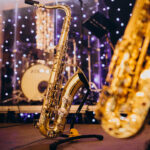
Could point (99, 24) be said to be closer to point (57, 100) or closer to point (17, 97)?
point (57, 100)

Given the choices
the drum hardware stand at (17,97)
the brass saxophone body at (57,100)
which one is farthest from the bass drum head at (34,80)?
the brass saxophone body at (57,100)

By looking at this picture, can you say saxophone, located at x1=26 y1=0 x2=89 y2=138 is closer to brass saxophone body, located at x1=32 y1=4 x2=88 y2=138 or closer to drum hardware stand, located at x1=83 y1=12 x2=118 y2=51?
brass saxophone body, located at x1=32 y1=4 x2=88 y2=138

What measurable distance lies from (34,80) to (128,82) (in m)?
4.03

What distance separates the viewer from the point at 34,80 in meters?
4.71

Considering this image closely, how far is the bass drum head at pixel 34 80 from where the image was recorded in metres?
4.66

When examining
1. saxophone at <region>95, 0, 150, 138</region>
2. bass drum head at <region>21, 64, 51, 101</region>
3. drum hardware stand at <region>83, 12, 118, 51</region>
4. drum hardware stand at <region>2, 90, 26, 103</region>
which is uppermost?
drum hardware stand at <region>83, 12, 118, 51</region>

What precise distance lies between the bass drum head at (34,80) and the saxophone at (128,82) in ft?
12.5

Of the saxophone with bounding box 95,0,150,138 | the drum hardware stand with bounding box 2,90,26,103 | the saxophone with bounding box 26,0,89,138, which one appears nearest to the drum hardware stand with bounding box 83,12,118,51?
the saxophone with bounding box 26,0,89,138

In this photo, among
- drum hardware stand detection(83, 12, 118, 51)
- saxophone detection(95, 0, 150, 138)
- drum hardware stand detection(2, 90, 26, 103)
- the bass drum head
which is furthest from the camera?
drum hardware stand detection(2, 90, 26, 103)

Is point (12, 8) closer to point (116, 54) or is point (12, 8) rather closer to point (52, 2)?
point (52, 2)

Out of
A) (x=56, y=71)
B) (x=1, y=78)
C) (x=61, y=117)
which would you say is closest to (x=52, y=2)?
(x=1, y=78)

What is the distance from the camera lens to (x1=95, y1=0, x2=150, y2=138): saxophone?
83 cm

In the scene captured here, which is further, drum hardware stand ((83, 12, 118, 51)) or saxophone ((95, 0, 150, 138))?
drum hardware stand ((83, 12, 118, 51))

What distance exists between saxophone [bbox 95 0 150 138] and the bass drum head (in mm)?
3800
